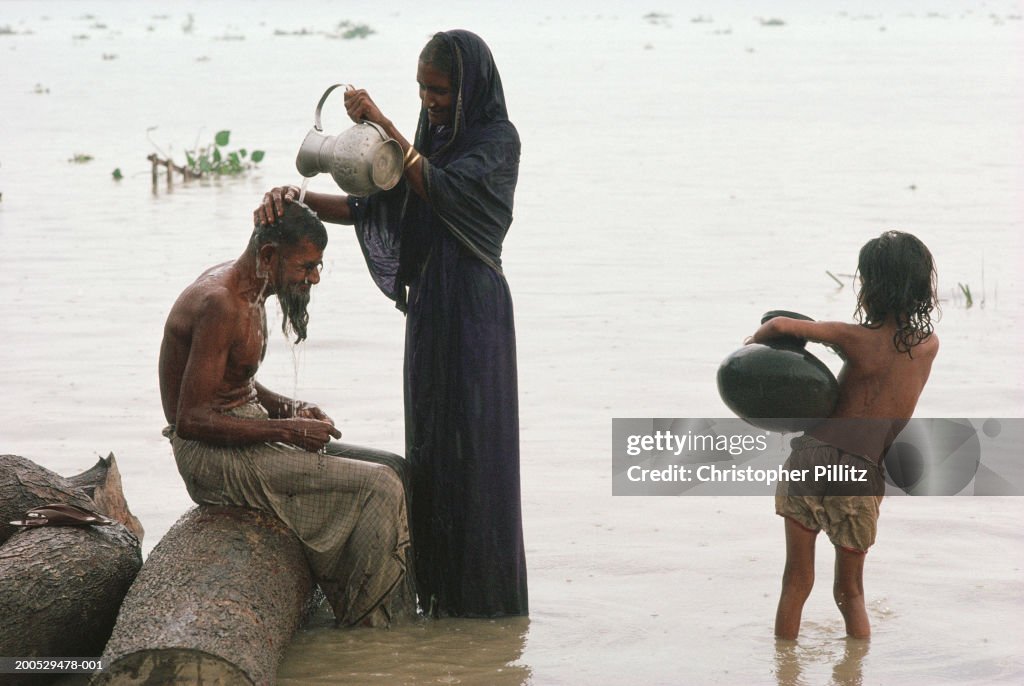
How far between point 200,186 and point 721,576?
12462 mm

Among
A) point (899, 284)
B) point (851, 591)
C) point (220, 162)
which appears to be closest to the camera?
point (899, 284)

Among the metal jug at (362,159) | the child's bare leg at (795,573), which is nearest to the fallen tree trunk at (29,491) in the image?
the metal jug at (362,159)

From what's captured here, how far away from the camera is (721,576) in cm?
557

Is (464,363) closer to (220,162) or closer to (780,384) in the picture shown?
(780,384)

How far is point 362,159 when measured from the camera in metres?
4.46

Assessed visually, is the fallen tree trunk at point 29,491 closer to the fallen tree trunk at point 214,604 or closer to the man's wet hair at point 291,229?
the fallen tree trunk at point 214,604

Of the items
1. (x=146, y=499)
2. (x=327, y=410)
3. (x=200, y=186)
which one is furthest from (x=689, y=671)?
A: (x=200, y=186)

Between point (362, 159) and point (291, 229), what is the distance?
1.07 feet

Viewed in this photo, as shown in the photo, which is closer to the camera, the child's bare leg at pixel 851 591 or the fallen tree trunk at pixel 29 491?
the child's bare leg at pixel 851 591

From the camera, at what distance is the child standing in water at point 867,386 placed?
14.4 ft

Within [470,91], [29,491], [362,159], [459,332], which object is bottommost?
[29,491]

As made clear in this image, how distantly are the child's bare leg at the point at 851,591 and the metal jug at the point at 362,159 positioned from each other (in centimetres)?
192

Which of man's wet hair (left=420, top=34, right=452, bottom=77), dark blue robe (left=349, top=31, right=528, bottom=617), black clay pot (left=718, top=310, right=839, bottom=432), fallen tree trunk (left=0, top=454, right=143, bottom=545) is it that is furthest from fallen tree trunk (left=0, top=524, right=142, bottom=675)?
black clay pot (left=718, top=310, right=839, bottom=432)

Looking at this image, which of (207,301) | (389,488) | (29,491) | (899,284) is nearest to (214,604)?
(389,488)
